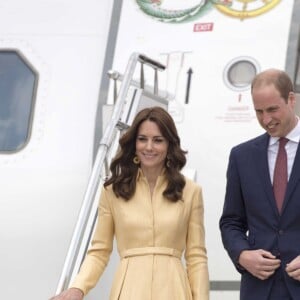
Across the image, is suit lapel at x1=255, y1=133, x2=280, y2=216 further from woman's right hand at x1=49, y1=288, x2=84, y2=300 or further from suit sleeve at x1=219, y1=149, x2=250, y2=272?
woman's right hand at x1=49, y1=288, x2=84, y2=300

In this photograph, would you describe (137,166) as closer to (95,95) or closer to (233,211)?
(233,211)

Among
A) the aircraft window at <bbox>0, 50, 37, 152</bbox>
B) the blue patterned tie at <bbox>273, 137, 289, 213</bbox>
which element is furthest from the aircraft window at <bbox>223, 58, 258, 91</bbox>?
the blue patterned tie at <bbox>273, 137, 289, 213</bbox>

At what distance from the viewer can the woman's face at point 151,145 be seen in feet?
10.9

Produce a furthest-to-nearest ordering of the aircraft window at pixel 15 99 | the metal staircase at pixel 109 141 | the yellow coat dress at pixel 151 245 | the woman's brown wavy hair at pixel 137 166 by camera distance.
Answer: the aircraft window at pixel 15 99 → the metal staircase at pixel 109 141 → the woman's brown wavy hair at pixel 137 166 → the yellow coat dress at pixel 151 245

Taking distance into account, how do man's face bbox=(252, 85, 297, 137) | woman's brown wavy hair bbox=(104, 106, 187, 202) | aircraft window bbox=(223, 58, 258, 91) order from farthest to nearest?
1. aircraft window bbox=(223, 58, 258, 91)
2. woman's brown wavy hair bbox=(104, 106, 187, 202)
3. man's face bbox=(252, 85, 297, 137)

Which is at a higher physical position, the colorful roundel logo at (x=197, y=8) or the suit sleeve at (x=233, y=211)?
the colorful roundel logo at (x=197, y=8)

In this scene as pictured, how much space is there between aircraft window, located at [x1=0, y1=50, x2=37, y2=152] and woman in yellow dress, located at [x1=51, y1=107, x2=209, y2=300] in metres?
2.20

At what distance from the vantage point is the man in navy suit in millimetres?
3107

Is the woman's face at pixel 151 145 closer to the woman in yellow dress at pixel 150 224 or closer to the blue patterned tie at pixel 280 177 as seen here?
the woman in yellow dress at pixel 150 224

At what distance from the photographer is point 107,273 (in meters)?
4.66

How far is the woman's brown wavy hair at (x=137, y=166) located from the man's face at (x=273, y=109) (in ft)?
1.33

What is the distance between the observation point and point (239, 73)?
5148mm

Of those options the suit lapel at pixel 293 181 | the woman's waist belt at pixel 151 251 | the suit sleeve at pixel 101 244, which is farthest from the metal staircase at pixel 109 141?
the suit lapel at pixel 293 181

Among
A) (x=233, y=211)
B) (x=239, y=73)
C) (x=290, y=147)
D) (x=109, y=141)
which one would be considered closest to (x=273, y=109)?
(x=290, y=147)
